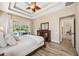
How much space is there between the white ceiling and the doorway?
0.27 meters

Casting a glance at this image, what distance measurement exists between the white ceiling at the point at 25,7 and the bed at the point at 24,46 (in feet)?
1.52

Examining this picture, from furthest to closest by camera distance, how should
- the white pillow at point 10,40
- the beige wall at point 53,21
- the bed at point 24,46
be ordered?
the beige wall at point 53,21 < the white pillow at point 10,40 < the bed at point 24,46

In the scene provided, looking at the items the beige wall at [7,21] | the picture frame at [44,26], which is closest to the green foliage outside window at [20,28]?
the beige wall at [7,21]

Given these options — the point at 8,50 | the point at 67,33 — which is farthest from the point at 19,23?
the point at 67,33

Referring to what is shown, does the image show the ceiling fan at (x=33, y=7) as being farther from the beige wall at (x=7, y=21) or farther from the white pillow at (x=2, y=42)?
the white pillow at (x=2, y=42)

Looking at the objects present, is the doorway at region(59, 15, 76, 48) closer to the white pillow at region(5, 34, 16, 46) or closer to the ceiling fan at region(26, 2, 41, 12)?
the ceiling fan at region(26, 2, 41, 12)

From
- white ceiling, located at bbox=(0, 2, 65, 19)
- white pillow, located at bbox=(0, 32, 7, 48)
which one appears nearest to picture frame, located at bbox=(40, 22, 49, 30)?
white ceiling, located at bbox=(0, 2, 65, 19)

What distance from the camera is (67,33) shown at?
1.38 m

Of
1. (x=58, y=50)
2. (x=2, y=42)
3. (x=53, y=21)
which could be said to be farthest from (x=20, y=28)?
(x=58, y=50)

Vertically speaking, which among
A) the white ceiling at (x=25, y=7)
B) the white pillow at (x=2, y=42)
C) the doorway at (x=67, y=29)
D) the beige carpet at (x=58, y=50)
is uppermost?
the white ceiling at (x=25, y=7)

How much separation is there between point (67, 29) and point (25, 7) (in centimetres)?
94

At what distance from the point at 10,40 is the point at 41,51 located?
660mm

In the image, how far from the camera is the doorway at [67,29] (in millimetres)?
1332

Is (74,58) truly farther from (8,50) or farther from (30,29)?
(8,50)
